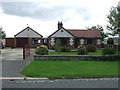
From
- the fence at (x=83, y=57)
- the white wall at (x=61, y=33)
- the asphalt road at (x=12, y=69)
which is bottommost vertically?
the asphalt road at (x=12, y=69)

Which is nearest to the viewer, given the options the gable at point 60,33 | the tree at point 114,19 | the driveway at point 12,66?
the driveway at point 12,66

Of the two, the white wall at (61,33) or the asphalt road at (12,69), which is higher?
the white wall at (61,33)

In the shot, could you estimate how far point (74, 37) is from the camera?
47.4 m

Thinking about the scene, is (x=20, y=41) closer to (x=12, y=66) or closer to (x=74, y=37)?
(x=74, y=37)

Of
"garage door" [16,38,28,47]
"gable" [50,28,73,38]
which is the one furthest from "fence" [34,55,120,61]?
"garage door" [16,38,28,47]

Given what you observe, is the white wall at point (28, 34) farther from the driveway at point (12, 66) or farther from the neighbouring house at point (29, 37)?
the driveway at point (12, 66)

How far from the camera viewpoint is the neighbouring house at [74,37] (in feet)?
153

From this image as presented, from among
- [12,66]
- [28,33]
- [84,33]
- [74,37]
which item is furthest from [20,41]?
[12,66]

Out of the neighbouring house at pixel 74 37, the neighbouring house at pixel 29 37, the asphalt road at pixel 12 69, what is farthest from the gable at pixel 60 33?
the asphalt road at pixel 12 69

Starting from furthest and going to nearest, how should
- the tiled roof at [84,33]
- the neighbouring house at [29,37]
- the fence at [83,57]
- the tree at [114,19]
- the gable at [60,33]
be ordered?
the neighbouring house at [29,37] < the tiled roof at [84,33] < the gable at [60,33] < the tree at [114,19] < the fence at [83,57]

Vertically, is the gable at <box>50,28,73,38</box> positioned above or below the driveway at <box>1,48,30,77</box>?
above

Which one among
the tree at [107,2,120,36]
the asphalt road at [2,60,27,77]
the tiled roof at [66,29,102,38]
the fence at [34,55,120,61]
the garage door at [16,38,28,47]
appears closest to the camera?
the asphalt road at [2,60,27,77]

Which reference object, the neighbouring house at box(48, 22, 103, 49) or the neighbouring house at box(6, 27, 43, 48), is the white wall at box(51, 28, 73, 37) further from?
the neighbouring house at box(6, 27, 43, 48)

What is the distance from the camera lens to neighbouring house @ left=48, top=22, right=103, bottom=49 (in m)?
46.6
